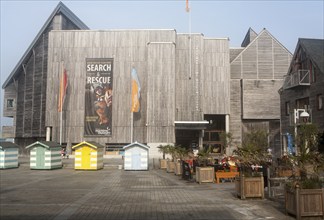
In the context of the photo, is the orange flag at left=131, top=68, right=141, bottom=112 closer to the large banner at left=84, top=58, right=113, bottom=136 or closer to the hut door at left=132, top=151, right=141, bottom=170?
the large banner at left=84, top=58, right=113, bottom=136

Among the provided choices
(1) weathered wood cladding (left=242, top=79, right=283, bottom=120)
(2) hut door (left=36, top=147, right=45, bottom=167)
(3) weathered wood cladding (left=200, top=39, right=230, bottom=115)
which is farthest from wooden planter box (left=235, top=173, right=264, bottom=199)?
(1) weathered wood cladding (left=242, top=79, right=283, bottom=120)

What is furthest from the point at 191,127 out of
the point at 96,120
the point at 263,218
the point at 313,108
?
the point at 263,218

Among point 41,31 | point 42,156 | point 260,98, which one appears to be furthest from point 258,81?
point 42,156

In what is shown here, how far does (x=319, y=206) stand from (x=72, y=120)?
45.4 m

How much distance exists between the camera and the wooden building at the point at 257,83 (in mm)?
52688

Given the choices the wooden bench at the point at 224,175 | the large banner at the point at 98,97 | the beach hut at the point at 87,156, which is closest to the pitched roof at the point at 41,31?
the large banner at the point at 98,97

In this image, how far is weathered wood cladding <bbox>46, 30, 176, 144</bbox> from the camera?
50.4m

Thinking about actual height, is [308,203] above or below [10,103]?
below

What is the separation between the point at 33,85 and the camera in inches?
2173

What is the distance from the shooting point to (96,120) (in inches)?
1983

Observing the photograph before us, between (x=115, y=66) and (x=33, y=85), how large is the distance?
1412 cm

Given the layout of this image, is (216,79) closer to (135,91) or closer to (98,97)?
(135,91)

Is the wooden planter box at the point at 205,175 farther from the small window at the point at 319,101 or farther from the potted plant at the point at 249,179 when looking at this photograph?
the small window at the point at 319,101

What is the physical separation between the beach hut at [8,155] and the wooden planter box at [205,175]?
18251mm
